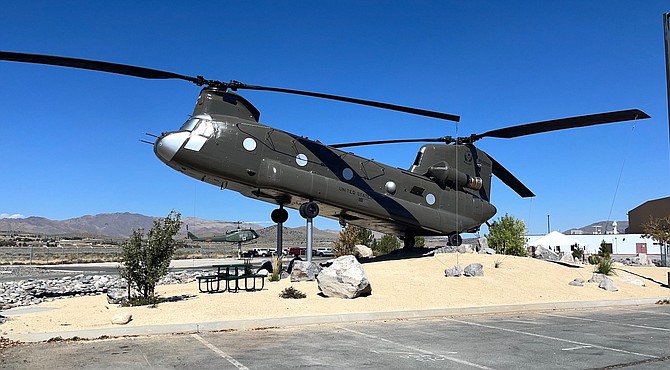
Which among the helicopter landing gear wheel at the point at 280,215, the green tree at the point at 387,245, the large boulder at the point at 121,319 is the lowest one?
the large boulder at the point at 121,319

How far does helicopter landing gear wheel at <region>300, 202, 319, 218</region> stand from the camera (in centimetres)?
2089

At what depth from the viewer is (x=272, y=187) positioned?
65.9ft

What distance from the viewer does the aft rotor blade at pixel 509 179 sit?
26892 millimetres

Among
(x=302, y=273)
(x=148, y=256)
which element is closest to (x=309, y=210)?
(x=302, y=273)

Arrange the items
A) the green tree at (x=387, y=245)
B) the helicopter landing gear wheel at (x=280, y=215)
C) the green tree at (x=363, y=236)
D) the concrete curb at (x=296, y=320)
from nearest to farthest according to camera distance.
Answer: the concrete curb at (x=296, y=320) < the helicopter landing gear wheel at (x=280, y=215) < the green tree at (x=363, y=236) < the green tree at (x=387, y=245)

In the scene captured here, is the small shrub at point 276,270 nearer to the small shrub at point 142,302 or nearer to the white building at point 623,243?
the small shrub at point 142,302

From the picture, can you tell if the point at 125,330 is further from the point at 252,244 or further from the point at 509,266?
the point at 252,244

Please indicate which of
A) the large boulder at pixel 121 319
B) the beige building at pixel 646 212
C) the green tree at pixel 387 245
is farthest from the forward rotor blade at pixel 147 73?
the beige building at pixel 646 212

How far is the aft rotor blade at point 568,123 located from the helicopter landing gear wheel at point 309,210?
25.5 ft

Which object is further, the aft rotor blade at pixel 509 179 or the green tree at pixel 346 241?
the green tree at pixel 346 241

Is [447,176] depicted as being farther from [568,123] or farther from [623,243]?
[623,243]

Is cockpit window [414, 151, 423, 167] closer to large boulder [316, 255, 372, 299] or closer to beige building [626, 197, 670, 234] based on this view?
large boulder [316, 255, 372, 299]

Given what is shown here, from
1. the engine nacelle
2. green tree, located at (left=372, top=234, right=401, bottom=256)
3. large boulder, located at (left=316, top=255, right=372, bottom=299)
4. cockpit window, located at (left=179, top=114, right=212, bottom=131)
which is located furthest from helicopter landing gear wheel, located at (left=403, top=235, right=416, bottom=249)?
cockpit window, located at (left=179, top=114, right=212, bottom=131)

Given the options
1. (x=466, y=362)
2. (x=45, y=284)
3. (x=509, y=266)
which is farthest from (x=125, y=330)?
(x=509, y=266)
